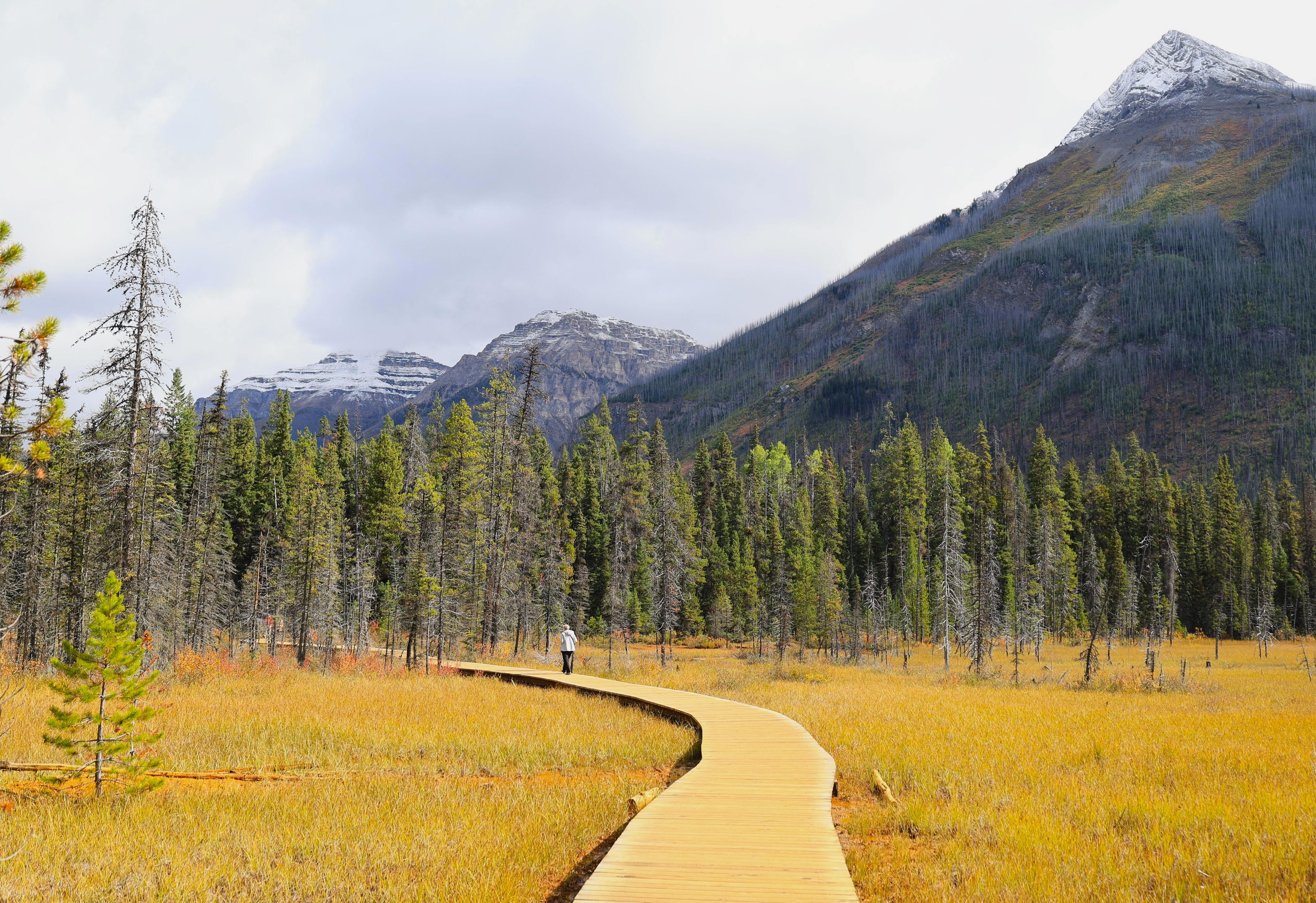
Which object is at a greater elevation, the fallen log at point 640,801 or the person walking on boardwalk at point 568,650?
the fallen log at point 640,801

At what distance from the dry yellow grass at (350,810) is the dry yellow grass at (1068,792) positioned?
348 centimetres

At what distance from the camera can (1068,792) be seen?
388 inches

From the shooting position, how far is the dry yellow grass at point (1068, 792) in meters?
6.82

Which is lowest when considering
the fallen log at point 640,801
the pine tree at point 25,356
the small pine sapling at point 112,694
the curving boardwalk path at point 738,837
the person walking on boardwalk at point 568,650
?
the person walking on boardwalk at point 568,650

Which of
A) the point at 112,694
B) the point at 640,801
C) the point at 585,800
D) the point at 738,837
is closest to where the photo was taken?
the point at 738,837

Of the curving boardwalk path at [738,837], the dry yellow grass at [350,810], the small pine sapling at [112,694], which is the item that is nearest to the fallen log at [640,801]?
the dry yellow grass at [350,810]

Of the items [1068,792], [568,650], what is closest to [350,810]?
[1068,792]

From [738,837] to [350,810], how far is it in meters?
5.26

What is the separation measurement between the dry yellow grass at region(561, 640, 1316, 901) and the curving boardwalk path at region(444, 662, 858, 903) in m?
0.67

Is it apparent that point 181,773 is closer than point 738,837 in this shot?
No

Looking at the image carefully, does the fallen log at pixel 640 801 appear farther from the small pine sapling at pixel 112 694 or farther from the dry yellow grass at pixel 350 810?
the small pine sapling at pixel 112 694

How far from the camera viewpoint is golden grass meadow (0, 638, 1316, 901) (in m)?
6.80

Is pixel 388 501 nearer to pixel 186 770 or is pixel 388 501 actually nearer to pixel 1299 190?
pixel 186 770

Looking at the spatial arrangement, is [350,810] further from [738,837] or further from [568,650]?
[568,650]
